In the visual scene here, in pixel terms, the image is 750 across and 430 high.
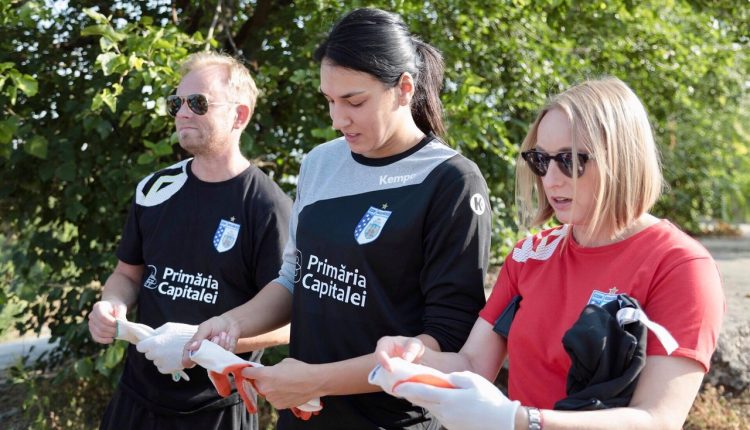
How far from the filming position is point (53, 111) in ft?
15.7

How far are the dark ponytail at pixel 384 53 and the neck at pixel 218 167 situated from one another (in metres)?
0.71

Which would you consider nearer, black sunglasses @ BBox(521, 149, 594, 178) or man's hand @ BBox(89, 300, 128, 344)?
black sunglasses @ BBox(521, 149, 594, 178)

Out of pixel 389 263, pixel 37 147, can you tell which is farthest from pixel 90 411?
pixel 389 263

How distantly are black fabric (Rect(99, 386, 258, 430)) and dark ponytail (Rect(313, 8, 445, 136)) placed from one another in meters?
1.18

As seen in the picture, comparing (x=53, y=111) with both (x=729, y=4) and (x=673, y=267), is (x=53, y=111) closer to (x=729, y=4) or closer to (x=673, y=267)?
(x=673, y=267)

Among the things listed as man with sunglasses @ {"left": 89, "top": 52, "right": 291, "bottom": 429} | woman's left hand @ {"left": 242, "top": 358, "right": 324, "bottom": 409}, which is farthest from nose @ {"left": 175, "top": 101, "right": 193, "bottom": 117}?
woman's left hand @ {"left": 242, "top": 358, "right": 324, "bottom": 409}

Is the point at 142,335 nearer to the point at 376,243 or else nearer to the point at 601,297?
the point at 376,243

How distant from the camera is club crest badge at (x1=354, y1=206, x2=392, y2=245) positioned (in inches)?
83.5

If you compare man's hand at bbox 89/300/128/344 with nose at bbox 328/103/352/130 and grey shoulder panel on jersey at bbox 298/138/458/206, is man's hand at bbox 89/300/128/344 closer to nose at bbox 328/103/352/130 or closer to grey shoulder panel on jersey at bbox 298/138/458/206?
grey shoulder panel on jersey at bbox 298/138/458/206

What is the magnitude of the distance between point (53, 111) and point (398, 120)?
3.21 metres

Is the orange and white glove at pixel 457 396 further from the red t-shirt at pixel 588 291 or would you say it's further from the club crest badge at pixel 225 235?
the club crest badge at pixel 225 235

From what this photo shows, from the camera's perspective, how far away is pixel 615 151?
5.82 feet

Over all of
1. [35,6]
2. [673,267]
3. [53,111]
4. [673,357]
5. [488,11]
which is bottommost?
[53,111]

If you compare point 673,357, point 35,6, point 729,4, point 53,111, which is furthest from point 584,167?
point 729,4
